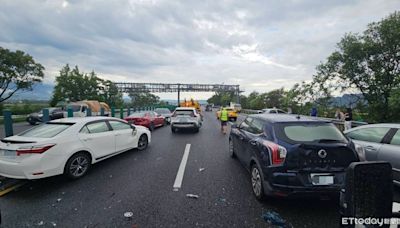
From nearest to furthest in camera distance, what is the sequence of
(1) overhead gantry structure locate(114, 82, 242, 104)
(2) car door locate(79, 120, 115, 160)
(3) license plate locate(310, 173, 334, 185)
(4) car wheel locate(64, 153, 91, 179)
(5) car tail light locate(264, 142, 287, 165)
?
1. (3) license plate locate(310, 173, 334, 185)
2. (5) car tail light locate(264, 142, 287, 165)
3. (4) car wheel locate(64, 153, 91, 179)
4. (2) car door locate(79, 120, 115, 160)
5. (1) overhead gantry structure locate(114, 82, 242, 104)

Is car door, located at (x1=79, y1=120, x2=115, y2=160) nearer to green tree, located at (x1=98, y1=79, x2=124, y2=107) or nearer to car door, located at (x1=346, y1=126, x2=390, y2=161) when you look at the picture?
car door, located at (x1=346, y1=126, x2=390, y2=161)

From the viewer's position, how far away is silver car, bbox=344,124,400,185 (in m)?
3.82

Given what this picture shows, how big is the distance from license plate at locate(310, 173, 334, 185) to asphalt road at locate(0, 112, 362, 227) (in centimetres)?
53

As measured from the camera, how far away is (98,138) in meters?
5.44

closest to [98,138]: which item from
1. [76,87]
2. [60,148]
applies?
[60,148]

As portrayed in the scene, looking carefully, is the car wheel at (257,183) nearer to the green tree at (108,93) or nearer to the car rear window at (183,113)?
the car rear window at (183,113)

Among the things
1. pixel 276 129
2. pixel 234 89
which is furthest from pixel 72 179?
pixel 234 89

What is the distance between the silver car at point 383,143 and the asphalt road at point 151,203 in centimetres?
151

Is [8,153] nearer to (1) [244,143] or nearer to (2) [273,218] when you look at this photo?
(1) [244,143]

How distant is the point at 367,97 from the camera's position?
1561cm

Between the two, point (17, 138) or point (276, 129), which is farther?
point (17, 138)

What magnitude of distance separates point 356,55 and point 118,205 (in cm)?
1881

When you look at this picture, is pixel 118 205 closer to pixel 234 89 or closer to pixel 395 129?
pixel 395 129

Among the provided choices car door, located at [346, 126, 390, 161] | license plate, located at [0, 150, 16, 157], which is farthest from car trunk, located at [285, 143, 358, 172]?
license plate, located at [0, 150, 16, 157]
